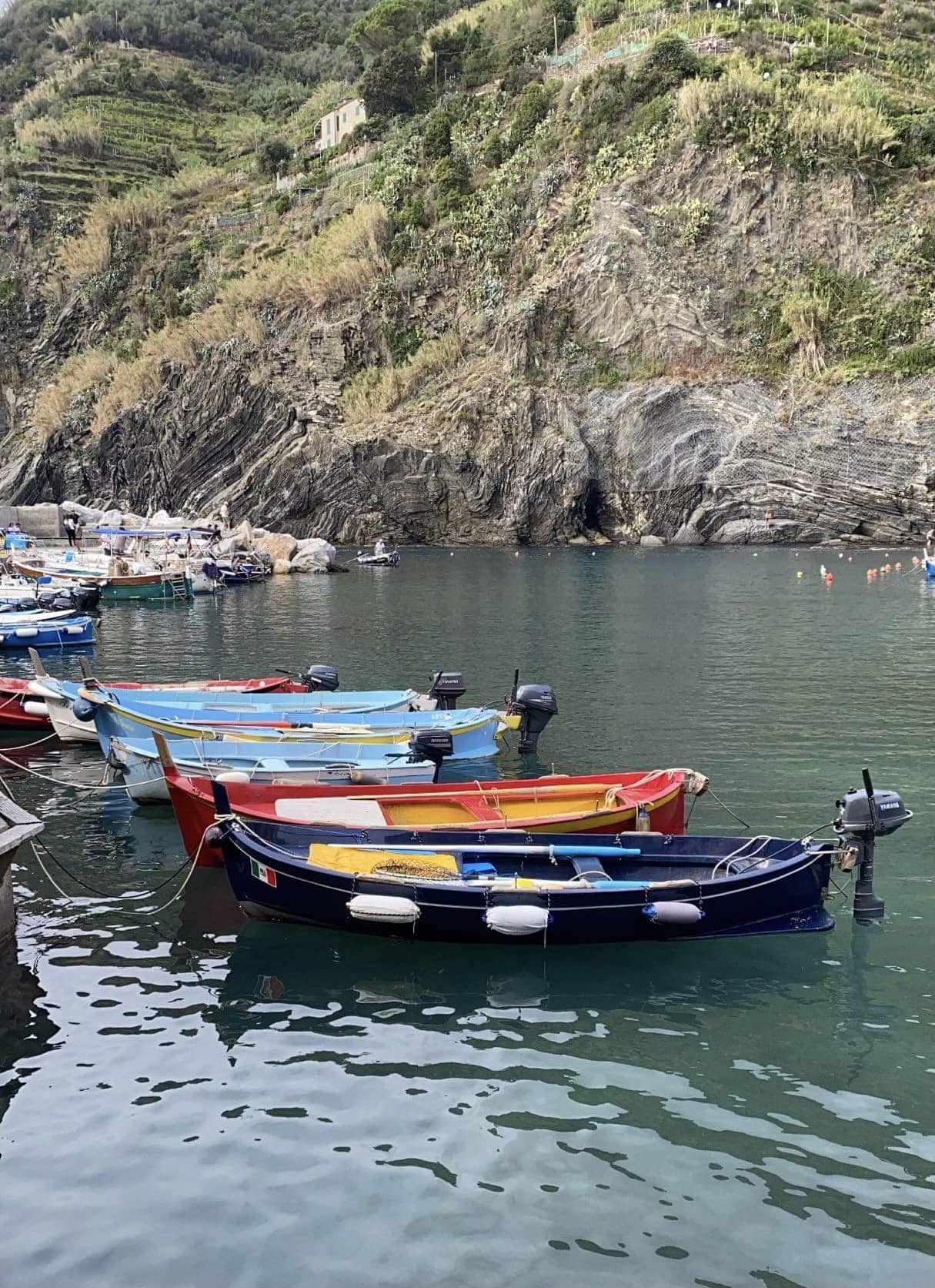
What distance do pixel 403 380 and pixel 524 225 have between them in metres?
16.3

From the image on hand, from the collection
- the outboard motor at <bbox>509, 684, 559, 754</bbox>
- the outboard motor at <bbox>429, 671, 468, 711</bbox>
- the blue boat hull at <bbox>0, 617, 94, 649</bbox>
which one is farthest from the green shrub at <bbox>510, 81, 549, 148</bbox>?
the outboard motor at <bbox>509, 684, 559, 754</bbox>

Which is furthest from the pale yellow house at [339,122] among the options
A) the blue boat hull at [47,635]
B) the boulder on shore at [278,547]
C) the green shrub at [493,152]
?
the blue boat hull at [47,635]

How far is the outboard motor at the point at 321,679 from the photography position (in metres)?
24.2

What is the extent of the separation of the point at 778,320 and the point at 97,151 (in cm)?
8256

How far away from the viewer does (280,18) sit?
15550 centimetres

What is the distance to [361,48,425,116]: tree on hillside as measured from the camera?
99562mm

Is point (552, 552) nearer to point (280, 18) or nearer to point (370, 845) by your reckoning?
point (370, 845)

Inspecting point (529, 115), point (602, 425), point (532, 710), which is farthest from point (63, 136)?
point (532, 710)

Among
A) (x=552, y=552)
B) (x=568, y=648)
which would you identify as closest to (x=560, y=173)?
(x=552, y=552)

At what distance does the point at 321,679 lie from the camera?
24203mm

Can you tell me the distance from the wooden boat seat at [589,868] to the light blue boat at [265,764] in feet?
16.6

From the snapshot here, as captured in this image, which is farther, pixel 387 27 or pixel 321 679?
pixel 387 27

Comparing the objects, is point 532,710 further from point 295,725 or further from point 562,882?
point 562,882

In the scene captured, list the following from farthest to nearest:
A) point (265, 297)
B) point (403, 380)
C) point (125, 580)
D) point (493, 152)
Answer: point (265, 297)
point (493, 152)
point (403, 380)
point (125, 580)
